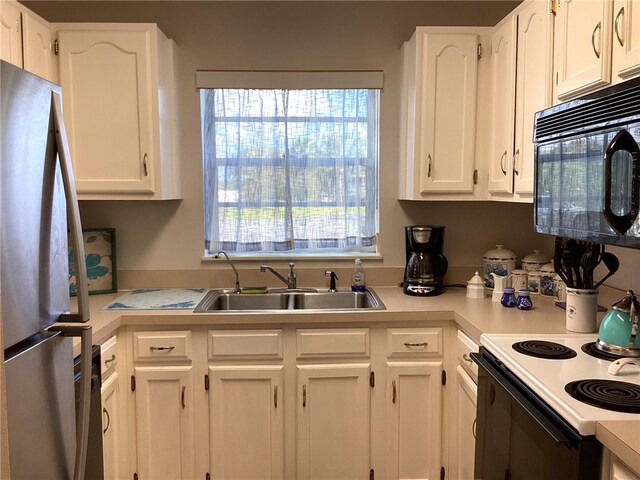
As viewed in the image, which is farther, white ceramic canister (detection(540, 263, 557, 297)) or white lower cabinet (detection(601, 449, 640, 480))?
white ceramic canister (detection(540, 263, 557, 297))

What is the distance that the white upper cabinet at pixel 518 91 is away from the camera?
6.88 feet

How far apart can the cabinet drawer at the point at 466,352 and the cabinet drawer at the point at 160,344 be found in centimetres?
116

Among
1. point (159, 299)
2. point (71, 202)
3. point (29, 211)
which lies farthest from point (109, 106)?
point (29, 211)

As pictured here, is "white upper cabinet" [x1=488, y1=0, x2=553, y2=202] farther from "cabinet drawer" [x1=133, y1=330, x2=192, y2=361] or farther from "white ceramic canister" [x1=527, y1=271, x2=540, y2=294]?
"cabinet drawer" [x1=133, y1=330, x2=192, y2=361]

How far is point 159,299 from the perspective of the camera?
2.66 metres

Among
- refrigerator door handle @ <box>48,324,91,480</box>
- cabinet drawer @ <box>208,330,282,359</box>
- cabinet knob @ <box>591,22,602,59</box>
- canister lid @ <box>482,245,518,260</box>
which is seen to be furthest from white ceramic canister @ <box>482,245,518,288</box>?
refrigerator door handle @ <box>48,324,91,480</box>

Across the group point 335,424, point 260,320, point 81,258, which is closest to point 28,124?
point 81,258

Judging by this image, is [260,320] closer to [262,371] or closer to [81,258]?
[262,371]

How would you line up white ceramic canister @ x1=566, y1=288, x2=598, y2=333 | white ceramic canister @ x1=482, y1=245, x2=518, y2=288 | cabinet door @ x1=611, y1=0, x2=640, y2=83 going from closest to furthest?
1. cabinet door @ x1=611, y1=0, x2=640, y2=83
2. white ceramic canister @ x1=566, y1=288, x2=598, y2=333
3. white ceramic canister @ x1=482, y1=245, x2=518, y2=288

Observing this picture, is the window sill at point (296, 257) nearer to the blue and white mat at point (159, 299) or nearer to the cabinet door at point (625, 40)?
the blue and white mat at point (159, 299)

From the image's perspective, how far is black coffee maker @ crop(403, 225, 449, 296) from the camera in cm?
272

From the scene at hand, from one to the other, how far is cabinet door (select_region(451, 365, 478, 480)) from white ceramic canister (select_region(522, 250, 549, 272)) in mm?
681

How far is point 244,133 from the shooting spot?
297cm

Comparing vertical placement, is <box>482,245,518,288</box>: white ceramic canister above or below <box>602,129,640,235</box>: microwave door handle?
below
